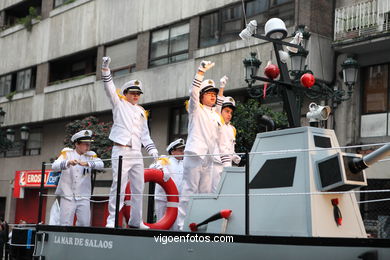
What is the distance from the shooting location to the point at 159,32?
21.8 meters

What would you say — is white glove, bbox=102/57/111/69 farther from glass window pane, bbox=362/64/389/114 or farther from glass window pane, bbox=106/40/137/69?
glass window pane, bbox=106/40/137/69

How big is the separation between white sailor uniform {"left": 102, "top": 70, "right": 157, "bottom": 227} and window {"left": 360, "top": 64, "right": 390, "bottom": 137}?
370 inches

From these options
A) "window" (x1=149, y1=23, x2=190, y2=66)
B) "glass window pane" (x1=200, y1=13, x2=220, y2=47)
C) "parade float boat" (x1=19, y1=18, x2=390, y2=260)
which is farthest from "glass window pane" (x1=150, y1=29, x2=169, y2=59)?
"parade float boat" (x1=19, y1=18, x2=390, y2=260)

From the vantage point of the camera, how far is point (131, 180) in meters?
8.18

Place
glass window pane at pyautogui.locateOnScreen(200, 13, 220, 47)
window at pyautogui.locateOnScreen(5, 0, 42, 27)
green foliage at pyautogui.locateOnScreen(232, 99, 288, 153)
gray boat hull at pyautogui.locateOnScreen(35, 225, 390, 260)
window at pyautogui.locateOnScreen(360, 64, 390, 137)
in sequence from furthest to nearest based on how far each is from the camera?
1. window at pyautogui.locateOnScreen(5, 0, 42, 27)
2. glass window pane at pyautogui.locateOnScreen(200, 13, 220, 47)
3. window at pyautogui.locateOnScreen(360, 64, 390, 137)
4. green foliage at pyautogui.locateOnScreen(232, 99, 288, 153)
5. gray boat hull at pyautogui.locateOnScreen(35, 225, 390, 260)

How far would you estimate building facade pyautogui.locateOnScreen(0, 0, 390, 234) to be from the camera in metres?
16.7

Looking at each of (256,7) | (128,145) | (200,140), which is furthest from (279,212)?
(256,7)

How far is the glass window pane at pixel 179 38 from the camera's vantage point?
20672mm

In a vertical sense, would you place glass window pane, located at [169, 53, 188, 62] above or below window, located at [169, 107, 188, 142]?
above

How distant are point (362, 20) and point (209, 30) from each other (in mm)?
5534

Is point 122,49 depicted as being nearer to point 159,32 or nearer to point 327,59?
point 159,32

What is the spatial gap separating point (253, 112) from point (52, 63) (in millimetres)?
15786

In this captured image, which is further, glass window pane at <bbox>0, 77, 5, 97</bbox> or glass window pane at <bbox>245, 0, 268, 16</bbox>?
glass window pane at <bbox>0, 77, 5, 97</bbox>

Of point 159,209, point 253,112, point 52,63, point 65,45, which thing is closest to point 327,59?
point 253,112
